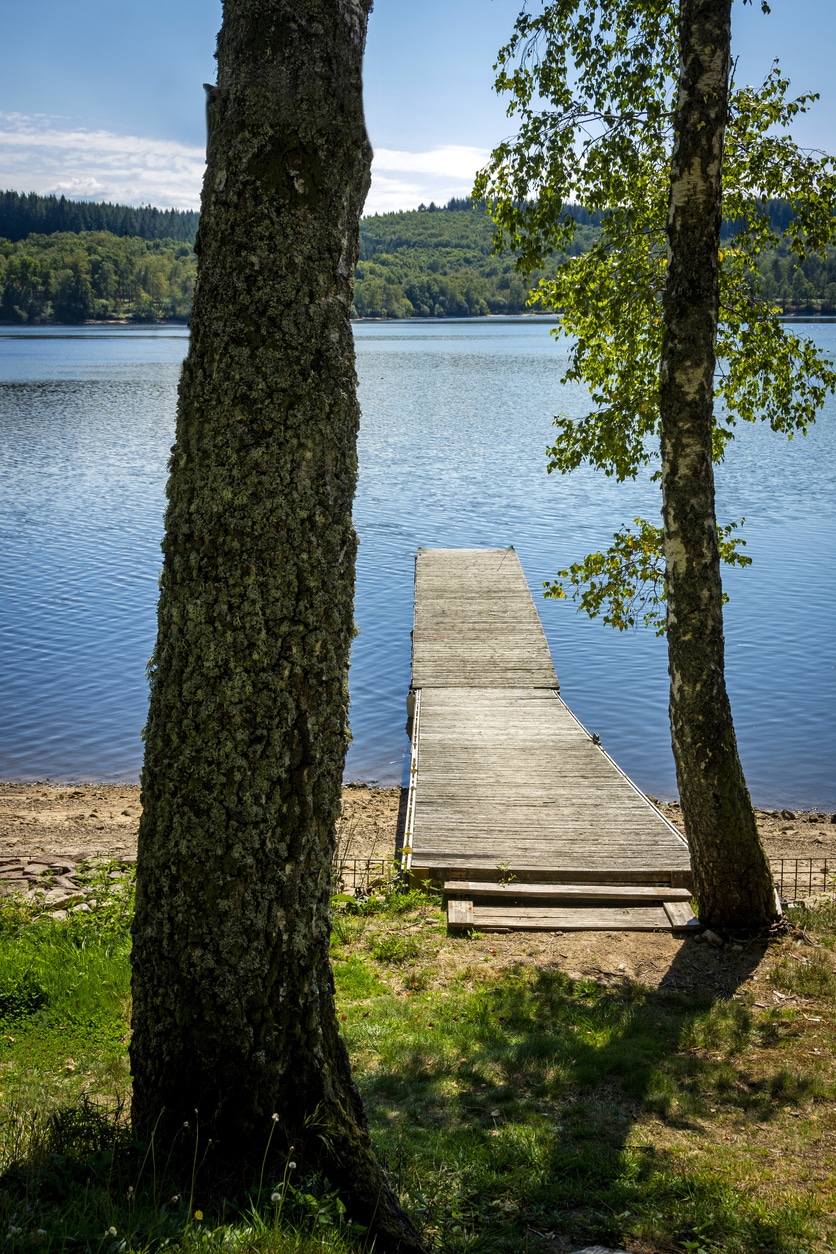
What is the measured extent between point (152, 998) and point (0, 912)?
4.00 meters

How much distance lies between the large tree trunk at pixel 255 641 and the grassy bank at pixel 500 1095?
0.85 ft

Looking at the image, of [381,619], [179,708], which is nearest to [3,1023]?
[179,708]

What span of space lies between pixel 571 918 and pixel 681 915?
2.68 ft

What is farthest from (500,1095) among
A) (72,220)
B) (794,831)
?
(72,220)

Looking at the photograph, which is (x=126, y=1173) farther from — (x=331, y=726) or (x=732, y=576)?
(x=732, y=576)

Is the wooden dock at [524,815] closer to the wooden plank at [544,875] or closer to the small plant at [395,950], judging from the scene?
the wooden plank at [544,875]

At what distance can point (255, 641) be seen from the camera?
2936mm

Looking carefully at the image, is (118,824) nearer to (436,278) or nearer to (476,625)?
(476,625)

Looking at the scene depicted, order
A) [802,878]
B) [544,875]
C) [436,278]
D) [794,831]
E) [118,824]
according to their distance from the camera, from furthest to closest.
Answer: [436,278] → [794,831] → [118,824] → [802,878] → [544,875]

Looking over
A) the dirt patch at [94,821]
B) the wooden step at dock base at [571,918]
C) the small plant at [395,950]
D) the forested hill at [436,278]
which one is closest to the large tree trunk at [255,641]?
the small plant at [395,950]

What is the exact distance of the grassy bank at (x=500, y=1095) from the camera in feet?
9.25

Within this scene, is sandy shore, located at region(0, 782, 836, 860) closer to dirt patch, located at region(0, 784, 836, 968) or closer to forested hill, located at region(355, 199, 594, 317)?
dirt patch, located at region(0, 784, 836, 968)

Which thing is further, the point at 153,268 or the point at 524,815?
the point at 153,268

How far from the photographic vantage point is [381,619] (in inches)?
802
